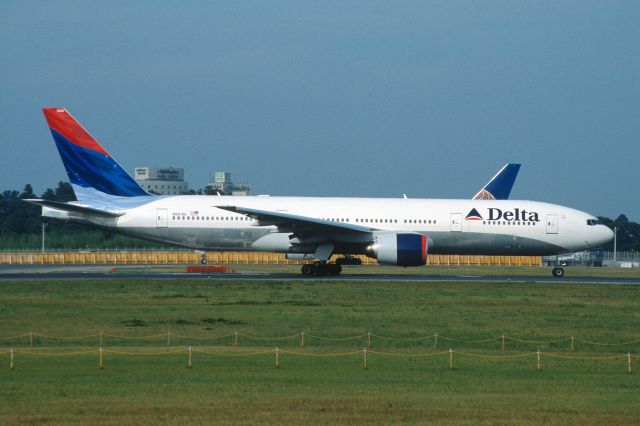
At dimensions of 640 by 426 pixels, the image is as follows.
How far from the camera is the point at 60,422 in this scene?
14.2m

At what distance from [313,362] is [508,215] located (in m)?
28.3

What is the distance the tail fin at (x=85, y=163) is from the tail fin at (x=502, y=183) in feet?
120

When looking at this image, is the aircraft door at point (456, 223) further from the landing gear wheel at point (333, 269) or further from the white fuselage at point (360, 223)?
the landing gear wheel at point (333, 269)

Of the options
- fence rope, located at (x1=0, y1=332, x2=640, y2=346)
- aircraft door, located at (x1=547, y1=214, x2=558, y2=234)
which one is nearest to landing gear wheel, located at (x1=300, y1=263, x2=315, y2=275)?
aircraft door, located at (x1=547, y1=214, x2=558, y2=234)

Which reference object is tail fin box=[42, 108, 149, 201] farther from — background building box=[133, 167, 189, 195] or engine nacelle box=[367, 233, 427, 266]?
background building box=[133, 167, 189, 195]

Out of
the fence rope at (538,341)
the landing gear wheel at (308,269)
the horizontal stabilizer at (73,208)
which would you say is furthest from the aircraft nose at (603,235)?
the horizontal stabilizer at (73,208)

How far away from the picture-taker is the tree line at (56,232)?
85.6 metres

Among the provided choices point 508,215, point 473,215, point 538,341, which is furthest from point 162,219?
point 538,341

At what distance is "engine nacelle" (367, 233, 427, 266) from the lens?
4259cm

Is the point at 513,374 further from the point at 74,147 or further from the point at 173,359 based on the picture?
the point at 74,147

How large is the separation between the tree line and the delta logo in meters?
17.3

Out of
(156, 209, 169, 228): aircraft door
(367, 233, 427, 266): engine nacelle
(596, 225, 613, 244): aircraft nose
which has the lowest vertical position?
(367, 233, 427, 266): engine nacelle

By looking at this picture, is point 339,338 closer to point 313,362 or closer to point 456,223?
point 313,362

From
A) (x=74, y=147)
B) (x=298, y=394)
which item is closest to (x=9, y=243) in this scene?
(x=74, y=147)
